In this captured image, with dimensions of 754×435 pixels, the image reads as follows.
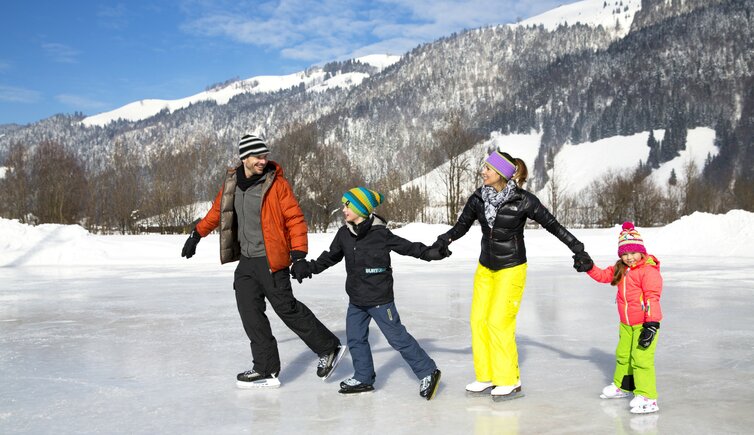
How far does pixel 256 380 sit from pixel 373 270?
1.22 metres

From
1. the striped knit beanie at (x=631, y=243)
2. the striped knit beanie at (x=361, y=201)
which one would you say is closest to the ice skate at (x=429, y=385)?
the striped knit beanie at (x=361, y=201)

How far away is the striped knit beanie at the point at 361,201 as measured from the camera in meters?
4.07

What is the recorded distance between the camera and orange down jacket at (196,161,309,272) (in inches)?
169

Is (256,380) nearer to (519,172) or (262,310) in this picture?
(262,310)

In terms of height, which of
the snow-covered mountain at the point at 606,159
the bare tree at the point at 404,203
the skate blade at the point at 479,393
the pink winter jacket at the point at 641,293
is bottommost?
the skate blade at the point at 479,393

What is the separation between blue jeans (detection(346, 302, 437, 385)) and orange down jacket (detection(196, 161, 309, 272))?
0.61 meters

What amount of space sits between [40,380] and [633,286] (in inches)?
170

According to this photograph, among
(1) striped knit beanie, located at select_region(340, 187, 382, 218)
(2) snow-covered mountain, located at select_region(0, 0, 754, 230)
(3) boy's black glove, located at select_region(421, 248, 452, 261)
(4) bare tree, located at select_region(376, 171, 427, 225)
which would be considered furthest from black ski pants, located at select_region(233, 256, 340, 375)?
(2) snow-covered mountain, located at select_region(0, 0, 754, 230)

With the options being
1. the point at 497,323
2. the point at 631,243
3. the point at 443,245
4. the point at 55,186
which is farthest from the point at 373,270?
the point at 55,186

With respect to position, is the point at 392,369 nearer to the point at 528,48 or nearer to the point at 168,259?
the point at 168,259

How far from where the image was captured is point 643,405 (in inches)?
148

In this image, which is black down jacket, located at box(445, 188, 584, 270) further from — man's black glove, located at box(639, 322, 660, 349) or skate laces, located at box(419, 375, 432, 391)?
skate laces, located at box(419, 375, 432, 391)

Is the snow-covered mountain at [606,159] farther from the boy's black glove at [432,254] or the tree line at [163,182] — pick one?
the boy's black glove at [432,254]

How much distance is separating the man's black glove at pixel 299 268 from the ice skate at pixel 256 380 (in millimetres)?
842
